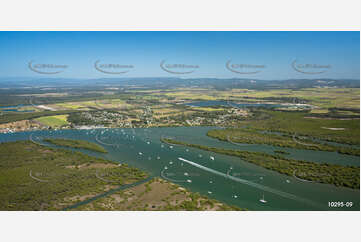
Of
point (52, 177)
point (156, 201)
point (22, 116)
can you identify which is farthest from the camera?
point (22, 116)

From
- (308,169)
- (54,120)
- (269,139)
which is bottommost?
(54,120)

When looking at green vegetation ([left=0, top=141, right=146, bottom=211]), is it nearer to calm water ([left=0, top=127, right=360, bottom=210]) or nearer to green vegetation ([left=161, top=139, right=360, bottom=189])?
calm water ([left=0, top=127, right=360, bottom=210])

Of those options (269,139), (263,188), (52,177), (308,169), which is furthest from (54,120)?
(308,169)

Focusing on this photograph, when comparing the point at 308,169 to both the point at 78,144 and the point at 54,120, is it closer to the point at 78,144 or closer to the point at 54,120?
the point at 78,144

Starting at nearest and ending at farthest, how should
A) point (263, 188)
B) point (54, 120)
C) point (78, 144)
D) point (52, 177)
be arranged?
1. point (263, 188)
2. point (52, 177)
3. point (78, 144)
4. point (54, 120)

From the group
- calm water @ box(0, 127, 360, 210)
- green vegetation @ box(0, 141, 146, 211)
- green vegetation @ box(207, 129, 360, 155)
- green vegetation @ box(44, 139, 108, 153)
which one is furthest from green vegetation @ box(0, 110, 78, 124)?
green vegetation @ box(207, 129, 360, 155)

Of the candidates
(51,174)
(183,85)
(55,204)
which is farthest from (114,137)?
(183,85)

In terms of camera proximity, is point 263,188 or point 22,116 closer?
point 263,188
